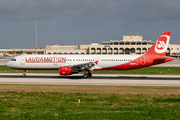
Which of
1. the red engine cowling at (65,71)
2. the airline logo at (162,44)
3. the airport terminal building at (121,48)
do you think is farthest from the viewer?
the airport terminal building at (121,48)

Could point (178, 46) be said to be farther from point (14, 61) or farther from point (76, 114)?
point (76, 114)

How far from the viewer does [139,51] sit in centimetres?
15938

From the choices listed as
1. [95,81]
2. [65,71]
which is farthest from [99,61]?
[95,81]

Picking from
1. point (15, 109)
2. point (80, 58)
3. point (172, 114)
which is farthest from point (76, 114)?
point (80, 58)

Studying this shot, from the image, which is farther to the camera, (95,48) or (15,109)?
(95,48)

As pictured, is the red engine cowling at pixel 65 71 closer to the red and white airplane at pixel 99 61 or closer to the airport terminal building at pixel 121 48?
the red and white airplane at pixel 99 61

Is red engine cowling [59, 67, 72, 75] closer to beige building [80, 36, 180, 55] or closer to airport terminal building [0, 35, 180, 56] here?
airport terminal building [0, 35, 180, 56]

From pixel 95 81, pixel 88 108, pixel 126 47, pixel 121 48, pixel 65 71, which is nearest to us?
pixel 88 108

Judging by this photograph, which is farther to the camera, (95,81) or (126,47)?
(126,47)

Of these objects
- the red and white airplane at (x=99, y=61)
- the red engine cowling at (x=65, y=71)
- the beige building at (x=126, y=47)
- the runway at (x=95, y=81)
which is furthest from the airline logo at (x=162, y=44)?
the beige building at (x=126, y=47)

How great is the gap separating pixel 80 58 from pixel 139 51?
124m

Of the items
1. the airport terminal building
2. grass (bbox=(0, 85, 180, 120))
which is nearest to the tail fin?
grass (bbox=(0, 85, 180, 120))

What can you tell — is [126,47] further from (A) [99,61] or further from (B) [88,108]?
(B) [88,108]

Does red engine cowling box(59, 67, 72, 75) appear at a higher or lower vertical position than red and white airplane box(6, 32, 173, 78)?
lower
